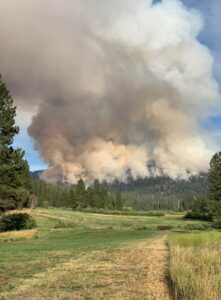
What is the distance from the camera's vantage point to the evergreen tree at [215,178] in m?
112

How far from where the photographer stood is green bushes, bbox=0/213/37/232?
72062 mm

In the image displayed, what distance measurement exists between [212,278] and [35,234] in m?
50.4

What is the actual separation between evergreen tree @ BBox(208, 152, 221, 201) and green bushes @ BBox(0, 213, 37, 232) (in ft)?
168

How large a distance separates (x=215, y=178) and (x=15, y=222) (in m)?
55.6

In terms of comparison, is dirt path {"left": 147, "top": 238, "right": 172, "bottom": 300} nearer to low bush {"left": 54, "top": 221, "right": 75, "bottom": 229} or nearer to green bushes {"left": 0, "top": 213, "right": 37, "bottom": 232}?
green bushes {"left": 0, "top": 213, "right": 37, "bottom": 232}

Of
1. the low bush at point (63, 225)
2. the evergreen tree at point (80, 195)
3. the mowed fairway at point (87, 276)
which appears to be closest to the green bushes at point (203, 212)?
the low bush at point (63, 225)

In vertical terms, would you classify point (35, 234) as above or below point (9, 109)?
below

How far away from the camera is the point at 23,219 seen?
75875 mm

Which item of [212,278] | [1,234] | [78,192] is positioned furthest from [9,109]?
[78,192]

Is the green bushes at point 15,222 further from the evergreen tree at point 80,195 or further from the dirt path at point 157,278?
the evergreen tree at point 80,195

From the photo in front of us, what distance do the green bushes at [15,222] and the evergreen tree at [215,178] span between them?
168 feet

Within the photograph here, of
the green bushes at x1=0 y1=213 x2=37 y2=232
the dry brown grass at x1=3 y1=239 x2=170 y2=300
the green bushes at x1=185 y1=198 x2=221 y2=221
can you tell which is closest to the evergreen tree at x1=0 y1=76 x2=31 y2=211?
the green bushes at x1=0 y1=213 x2=37 y2=232

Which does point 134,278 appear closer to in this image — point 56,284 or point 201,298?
point 56,284

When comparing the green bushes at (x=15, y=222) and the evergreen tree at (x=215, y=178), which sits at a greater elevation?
the evergreen tree at (x=215, y=178)
